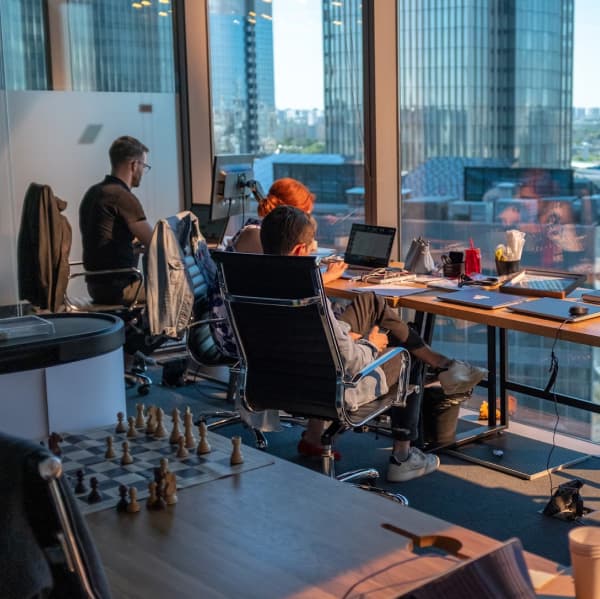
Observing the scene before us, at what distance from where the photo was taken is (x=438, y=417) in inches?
178

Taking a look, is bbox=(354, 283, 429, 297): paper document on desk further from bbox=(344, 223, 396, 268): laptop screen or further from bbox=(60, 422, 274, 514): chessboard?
bbox=(60, 422, 274, 514): chessboard

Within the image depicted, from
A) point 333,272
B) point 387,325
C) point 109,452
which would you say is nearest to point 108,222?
point 333,272

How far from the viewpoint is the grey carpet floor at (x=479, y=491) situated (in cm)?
363

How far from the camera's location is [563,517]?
12.2 ft

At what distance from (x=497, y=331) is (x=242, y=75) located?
2.91 meters

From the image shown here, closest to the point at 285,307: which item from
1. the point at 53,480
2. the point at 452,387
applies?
the point at 452,387

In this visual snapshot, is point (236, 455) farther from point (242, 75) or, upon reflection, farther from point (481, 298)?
point (242, 75)

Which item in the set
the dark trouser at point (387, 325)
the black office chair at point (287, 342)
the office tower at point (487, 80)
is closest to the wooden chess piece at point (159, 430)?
the black office chair at point (287, 342)

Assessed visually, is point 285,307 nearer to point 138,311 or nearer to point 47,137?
point 138,311

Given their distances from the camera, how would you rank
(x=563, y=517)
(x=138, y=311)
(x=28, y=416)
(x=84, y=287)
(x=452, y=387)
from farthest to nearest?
(x=84, y=287)
(x=138, y=311)
(x=452, y=387)
(x=563, y=517)
(x=28, y=416)

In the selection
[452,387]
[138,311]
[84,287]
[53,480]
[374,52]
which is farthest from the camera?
[84,287]

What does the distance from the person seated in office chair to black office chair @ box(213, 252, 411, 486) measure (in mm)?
63

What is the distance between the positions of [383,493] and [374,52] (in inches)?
104

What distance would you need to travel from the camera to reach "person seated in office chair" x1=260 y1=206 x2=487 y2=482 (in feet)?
11.8
